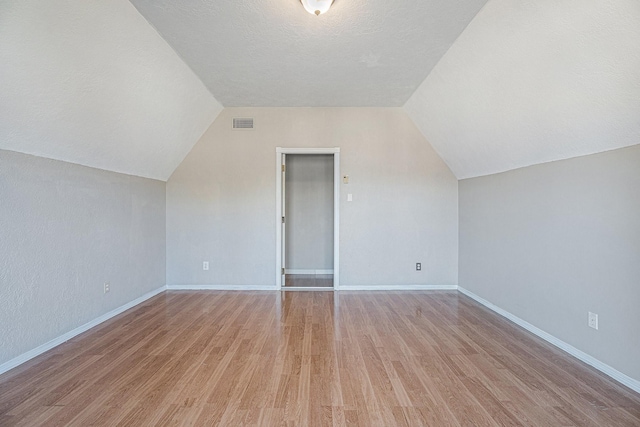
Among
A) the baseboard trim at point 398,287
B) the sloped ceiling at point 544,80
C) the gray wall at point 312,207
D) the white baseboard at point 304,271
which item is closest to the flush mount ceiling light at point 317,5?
the sloped ceiling at point 544,80

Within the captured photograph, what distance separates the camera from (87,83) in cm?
242

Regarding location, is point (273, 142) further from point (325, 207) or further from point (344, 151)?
point (325, 207)

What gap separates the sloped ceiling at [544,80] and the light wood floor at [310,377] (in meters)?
1.71

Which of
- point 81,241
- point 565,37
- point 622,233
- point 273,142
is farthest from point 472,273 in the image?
point 81,241

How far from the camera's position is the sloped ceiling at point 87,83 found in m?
1.91

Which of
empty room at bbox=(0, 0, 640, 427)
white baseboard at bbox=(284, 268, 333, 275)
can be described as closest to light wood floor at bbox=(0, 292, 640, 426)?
empty room at bbox=(0, 0, 640, 427)

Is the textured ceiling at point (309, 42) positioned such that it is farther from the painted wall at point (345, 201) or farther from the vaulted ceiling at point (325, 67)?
the painted wall at point (345, 201)

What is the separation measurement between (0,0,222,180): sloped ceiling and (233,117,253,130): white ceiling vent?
881mm

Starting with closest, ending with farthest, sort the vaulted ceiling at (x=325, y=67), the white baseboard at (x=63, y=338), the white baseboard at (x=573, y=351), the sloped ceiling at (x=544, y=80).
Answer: the sloped ceiling at (x=544, y=80)
the vaulted ceiling at (x=325, y=67)
the white baseboard at (x=573, y=351)
the white baseboard at (x=63, y=338)

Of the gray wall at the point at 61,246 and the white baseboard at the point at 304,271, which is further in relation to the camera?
the white baseboard at the point at 304,271

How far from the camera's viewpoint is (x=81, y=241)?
3.06 metres

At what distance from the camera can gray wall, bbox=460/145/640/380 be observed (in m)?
2.19

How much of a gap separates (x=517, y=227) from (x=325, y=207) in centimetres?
327

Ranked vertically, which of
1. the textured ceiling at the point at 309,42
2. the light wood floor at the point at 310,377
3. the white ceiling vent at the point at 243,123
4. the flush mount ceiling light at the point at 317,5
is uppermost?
→ the textured ceiling at the point at 309,42
